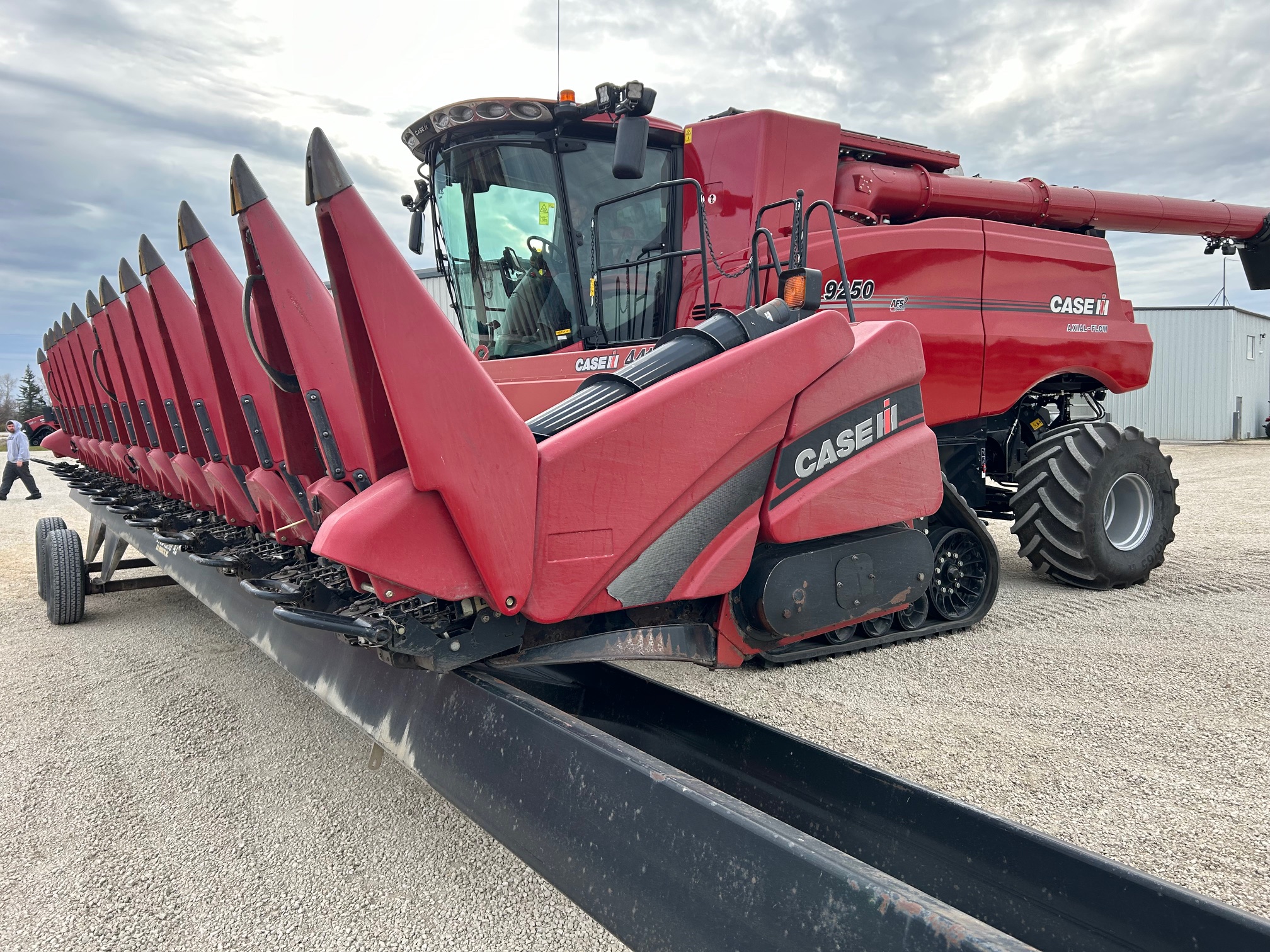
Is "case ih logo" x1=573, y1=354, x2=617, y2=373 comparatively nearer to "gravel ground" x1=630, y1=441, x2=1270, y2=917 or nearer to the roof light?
the roof light

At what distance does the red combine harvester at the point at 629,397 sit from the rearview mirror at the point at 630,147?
0.05ft

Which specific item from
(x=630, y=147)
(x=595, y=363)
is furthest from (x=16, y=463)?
(x=630, y=147)

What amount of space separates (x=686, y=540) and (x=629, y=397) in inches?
15.4

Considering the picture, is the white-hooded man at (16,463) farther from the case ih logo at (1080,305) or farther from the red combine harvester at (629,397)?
the case ih logo at (1080,305)

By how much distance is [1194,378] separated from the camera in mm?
24844

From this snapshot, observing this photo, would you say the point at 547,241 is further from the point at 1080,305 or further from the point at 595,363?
the point at 1080,305

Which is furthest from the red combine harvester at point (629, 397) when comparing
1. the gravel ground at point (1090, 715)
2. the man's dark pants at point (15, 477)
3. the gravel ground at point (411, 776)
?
the man's dark pants at point (15, 477)

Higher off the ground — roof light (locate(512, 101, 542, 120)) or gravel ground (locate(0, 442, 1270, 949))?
roof light (locate(512, 101, 542, 120))

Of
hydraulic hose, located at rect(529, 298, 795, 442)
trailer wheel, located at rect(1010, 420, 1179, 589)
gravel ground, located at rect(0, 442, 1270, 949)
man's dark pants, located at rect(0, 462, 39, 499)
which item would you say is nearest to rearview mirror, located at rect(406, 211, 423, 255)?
gravel ground, located at rect(0, 442, 1270, 949)

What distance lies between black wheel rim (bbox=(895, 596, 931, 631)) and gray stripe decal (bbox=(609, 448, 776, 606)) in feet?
7.49

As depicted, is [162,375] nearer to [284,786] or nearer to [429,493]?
[284,786]

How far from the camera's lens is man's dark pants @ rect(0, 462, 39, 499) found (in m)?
13.3

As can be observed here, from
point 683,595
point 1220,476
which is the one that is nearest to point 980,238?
point 683,595

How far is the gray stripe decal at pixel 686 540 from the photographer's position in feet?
6.26
